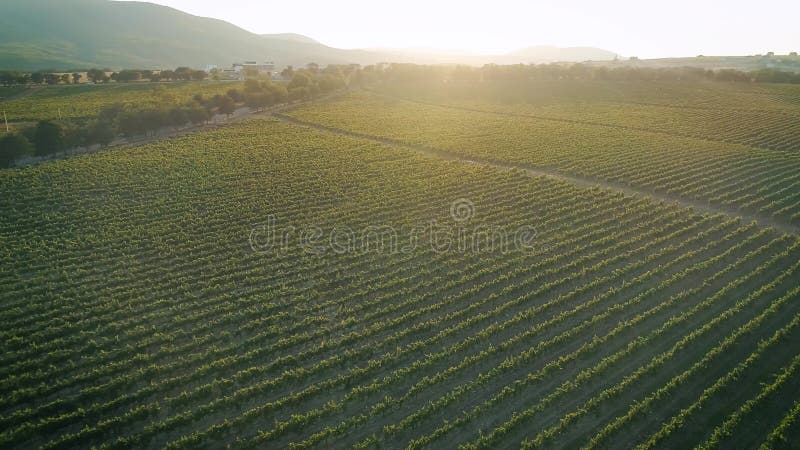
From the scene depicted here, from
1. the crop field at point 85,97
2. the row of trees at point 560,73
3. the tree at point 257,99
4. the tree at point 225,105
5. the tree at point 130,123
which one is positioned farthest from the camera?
the row of trees at point 560,73

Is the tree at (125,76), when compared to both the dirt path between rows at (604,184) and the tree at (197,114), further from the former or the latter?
the dirt path between rows at (604,184)

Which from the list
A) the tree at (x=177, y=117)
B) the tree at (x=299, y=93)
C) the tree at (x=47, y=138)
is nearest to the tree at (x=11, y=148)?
the tree at (x=47, y=138)

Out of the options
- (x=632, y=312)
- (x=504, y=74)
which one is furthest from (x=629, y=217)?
(x=504, y=74)

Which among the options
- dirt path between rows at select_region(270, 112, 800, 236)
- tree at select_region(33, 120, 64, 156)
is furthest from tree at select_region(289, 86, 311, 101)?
tree at select_region(33, 120, 64, 156)

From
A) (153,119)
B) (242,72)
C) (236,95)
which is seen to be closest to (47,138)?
(153,119)

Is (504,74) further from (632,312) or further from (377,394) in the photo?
(377,394)

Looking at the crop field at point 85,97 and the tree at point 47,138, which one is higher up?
the crop field at point 85,97
